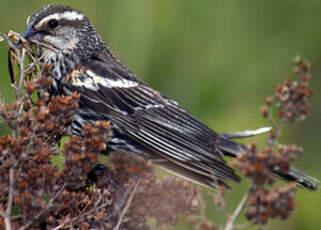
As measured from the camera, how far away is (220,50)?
20.7ft

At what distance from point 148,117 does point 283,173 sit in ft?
3.19

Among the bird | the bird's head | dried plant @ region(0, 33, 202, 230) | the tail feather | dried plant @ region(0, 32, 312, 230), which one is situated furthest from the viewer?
the bird's head

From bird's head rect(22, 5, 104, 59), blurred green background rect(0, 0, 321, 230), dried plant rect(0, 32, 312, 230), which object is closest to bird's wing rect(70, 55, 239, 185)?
bird's head rect(22, 5, 104, 59)

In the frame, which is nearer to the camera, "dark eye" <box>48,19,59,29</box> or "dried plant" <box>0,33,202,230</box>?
"dried plant" <box>0,33,202,230</box>

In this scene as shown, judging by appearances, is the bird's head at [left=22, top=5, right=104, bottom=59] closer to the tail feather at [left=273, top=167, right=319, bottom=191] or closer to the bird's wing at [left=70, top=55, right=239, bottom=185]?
the bird's wing at [left=70, top=55, right=239, bottom=185]

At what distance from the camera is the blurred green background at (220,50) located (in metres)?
5.91

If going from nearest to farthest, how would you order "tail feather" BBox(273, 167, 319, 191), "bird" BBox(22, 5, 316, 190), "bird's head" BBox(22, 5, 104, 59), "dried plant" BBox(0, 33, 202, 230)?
"dried plant" BBox(0, 33, 202, 230)
"tail feather" BBox(273, 167, 319, 191)
"bird" BBox(22, 5, 316, 190)
"bird's head" BBox(22, 5, 104, 59)

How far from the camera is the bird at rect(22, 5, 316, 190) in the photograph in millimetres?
4176

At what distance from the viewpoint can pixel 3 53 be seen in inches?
222

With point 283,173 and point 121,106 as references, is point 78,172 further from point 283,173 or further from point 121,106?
point 121,106

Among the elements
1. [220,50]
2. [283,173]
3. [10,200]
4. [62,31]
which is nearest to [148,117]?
[62,31]

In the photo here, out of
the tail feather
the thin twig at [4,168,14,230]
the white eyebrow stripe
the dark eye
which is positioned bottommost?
the thin twig at [4,168,14,230]

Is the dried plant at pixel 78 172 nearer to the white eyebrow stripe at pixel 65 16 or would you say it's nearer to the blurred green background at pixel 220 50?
the white eyebrow stripe at pixel 65 16

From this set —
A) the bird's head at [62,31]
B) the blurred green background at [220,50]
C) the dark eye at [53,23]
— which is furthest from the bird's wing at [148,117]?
the blurred green background at [220,50]
